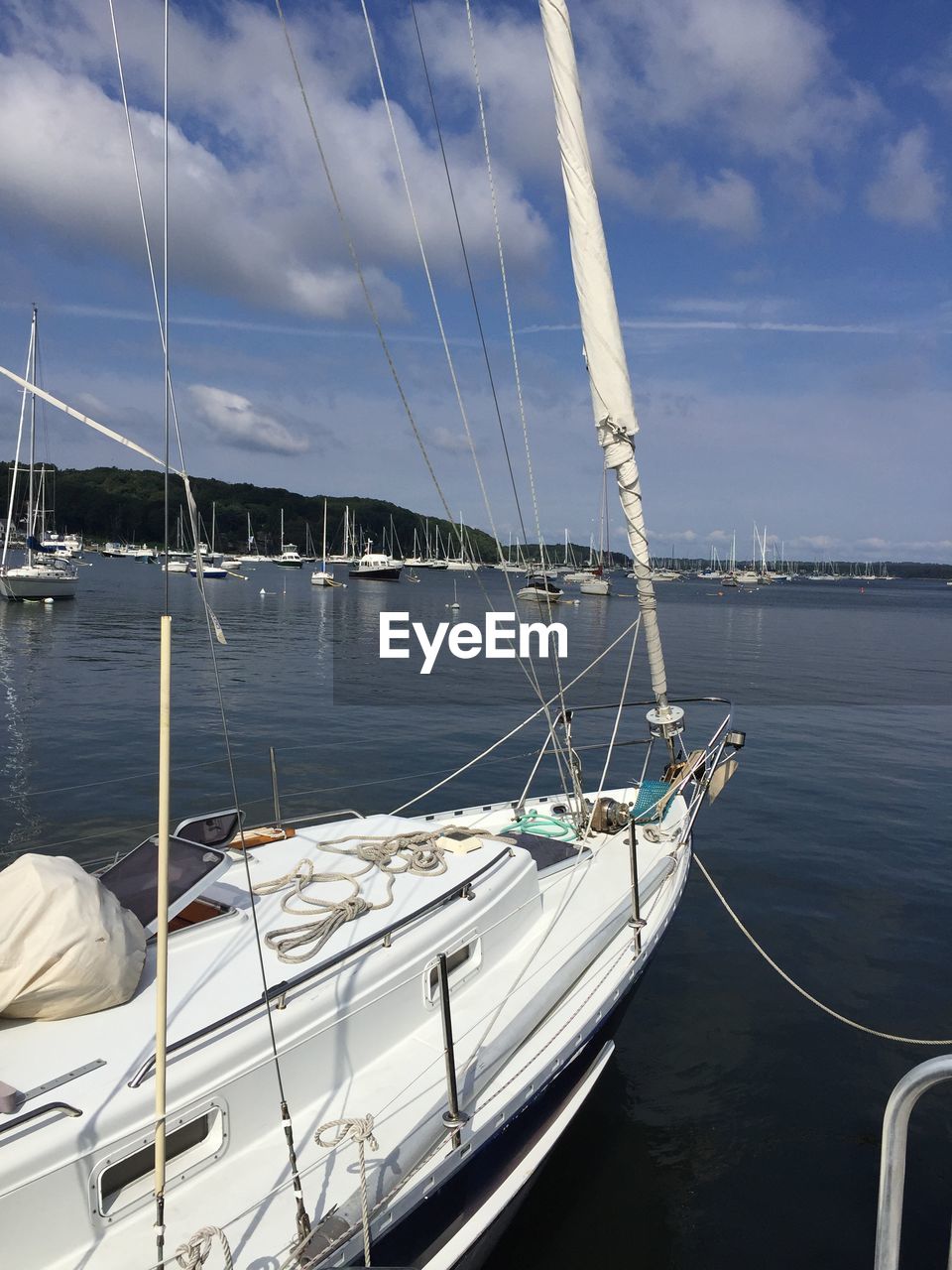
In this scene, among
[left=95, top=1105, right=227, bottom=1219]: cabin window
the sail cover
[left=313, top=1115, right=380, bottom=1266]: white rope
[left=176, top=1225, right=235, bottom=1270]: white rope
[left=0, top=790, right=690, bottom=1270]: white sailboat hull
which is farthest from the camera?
[left=313, top=1115, right=380, bottom=1266]: white rope

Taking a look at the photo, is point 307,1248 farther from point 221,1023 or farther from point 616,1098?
point 616,1098

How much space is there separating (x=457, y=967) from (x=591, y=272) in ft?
24.6

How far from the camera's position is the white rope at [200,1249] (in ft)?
12.6

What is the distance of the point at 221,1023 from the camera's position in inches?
181

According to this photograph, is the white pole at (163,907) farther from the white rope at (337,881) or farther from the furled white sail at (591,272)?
the furled white sail at (591,272)

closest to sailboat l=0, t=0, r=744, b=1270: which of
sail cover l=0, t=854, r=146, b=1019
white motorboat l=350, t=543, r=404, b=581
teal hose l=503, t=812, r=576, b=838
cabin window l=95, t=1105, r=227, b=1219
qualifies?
cabin window l=95, t=1105, r=227, b=1219

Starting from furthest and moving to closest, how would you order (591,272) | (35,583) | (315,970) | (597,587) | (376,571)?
(376,571) → (597,587) → (35,583) → (591,272) → (315,970)

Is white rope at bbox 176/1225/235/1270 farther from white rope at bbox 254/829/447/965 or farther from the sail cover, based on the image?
white rope at bbox 254/829/447/965

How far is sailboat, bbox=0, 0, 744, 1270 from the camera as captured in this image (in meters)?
3.98

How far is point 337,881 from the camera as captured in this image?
668 centimetres

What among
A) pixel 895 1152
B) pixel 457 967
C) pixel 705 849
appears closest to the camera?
pixel 895 1152

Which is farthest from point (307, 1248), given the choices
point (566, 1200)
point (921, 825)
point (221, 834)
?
point (921, 825)

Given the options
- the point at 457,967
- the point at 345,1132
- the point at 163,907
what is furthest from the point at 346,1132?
the point at 163,907

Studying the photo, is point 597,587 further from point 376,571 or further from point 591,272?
point 591,272
